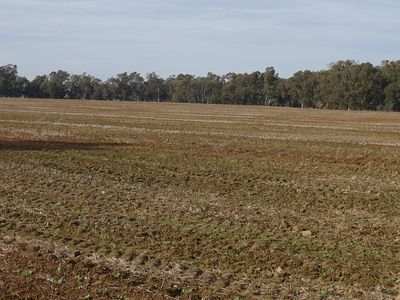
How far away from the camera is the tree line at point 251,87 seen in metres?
129

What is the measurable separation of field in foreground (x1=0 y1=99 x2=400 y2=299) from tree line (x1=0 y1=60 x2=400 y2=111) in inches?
4417

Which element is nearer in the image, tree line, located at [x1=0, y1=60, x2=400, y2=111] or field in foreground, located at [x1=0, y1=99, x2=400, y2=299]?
field in foreground, located at [x1=0, y1=99, x2=400, y2=299]

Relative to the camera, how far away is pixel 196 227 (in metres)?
10.9

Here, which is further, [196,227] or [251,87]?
[251,87]

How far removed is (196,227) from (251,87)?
161811mm

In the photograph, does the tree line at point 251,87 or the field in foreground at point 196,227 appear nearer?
the field in foreground at point 196,227

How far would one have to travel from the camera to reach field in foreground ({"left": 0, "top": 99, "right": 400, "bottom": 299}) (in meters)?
7.73

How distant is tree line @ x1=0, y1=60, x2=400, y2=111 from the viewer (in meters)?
129

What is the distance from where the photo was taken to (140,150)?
2386 cm

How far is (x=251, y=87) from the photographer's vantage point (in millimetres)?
170750

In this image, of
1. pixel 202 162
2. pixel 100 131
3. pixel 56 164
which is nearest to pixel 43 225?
pixel 56 164

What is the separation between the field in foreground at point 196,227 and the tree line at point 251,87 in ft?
368

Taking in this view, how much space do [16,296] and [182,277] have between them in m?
2.24

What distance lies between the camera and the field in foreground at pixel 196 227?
773 cm
